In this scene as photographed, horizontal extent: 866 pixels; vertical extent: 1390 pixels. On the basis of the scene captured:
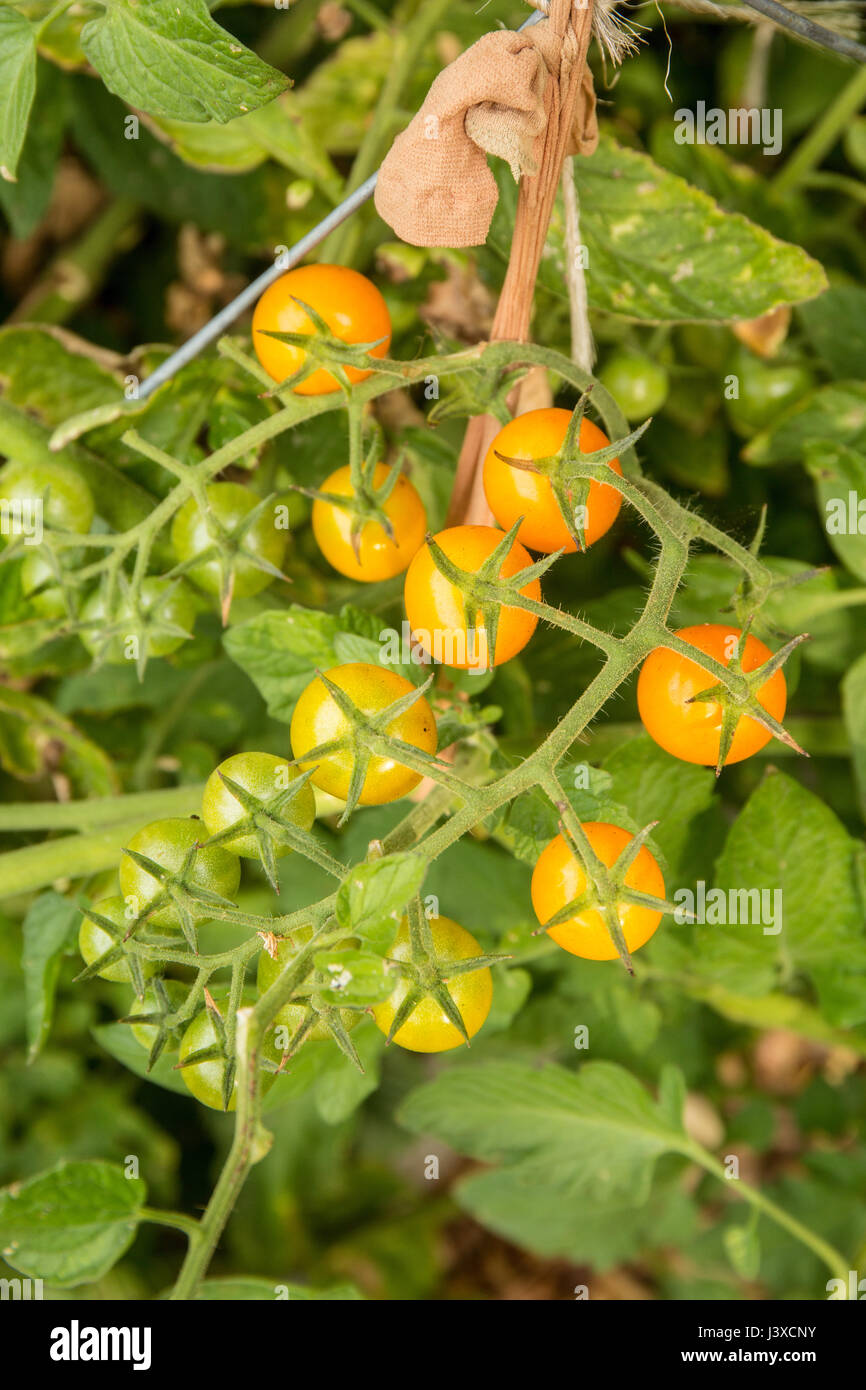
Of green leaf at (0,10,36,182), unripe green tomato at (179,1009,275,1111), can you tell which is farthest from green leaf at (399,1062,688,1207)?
green leaf at (0,10,36,182)

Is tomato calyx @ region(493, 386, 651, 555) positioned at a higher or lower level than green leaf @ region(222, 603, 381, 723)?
higher

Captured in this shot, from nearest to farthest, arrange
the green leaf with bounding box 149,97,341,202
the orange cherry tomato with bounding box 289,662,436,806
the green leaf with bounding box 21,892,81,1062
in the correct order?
the orange cherry tomato with bounding box 289,662,436,806 < the green leaf with bounding box 21,892,81,1062 < the green leaf with bounding box 149,97,341,202

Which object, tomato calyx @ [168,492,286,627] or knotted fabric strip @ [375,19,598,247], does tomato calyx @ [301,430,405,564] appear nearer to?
tomato calyx @ [168,492,286,627]

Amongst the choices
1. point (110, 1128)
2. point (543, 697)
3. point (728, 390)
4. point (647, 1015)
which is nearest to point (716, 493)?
point (728, 390)

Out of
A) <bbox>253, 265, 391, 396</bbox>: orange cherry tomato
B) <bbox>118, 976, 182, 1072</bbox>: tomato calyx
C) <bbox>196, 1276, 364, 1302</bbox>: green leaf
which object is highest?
<bbox>253, 265, 391, 396</bbox>: orange cherry tomato

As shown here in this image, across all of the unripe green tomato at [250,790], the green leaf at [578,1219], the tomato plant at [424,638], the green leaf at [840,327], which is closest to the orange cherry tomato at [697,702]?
Result: the tomato plant at [424,638]

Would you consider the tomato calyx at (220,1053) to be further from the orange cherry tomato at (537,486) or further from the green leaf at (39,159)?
the green leaf at (39,159)
